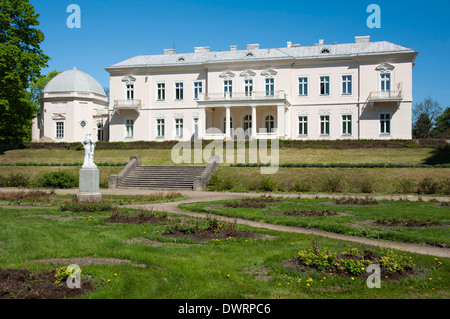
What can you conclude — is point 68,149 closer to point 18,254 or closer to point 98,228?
point 98,228

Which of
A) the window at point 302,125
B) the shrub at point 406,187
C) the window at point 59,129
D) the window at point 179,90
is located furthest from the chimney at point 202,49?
the shrub at point 406,187

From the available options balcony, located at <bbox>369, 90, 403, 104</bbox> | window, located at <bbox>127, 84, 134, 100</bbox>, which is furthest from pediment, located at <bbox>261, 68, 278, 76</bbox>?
window, located at <bbox>127, 84, 134, 100</bbox>

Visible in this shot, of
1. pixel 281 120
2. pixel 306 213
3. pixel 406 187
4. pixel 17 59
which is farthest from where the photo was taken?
pixel 281 120

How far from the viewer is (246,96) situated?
42781 mm

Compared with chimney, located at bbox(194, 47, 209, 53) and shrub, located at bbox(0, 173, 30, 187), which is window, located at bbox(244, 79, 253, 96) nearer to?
chimney, located at bbox(194, 47, 209, 53)

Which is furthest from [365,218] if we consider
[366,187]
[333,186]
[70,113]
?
[70,113]

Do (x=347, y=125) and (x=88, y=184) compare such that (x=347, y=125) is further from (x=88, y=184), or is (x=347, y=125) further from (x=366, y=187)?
(x=88, y=184)

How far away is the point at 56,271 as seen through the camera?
6.04 meters

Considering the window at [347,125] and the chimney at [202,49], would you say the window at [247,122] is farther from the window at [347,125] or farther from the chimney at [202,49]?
the chimney at [202,49]

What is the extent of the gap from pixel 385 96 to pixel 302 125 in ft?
30.6

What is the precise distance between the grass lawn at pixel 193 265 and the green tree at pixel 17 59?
104ft

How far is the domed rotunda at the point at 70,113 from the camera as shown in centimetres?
5044

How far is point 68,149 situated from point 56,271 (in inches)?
1498

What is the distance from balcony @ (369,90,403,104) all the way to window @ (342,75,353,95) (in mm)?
2550
